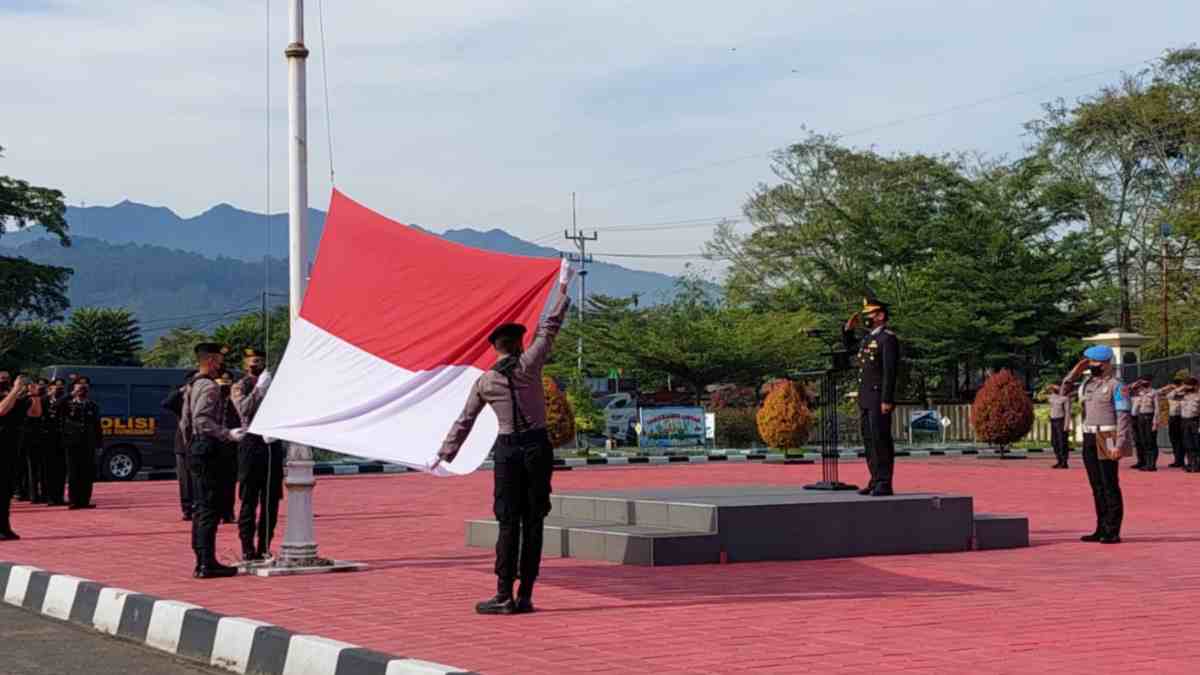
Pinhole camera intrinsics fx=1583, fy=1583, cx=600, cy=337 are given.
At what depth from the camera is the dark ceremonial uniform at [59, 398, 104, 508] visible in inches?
878

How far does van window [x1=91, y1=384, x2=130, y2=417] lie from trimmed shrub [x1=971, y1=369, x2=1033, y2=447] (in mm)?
19888

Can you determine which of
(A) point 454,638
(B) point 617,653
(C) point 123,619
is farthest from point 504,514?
(C) point 123,619

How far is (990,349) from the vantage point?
53.9m

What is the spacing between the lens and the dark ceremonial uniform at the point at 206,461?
12.6 metres

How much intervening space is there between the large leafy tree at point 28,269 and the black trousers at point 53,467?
3462 cm

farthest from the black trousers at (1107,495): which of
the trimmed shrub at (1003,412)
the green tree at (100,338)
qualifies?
the green tree at (100,338)

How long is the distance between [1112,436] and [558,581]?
6.02m

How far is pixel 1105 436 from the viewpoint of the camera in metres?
15.1

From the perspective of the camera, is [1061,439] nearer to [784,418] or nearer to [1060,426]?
[1060,426]

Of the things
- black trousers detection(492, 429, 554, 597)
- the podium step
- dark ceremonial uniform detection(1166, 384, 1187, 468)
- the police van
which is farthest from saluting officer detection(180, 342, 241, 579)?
dark ceremonial uniform detection(1166, 384, 1187, 468)

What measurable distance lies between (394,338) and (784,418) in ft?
93.6

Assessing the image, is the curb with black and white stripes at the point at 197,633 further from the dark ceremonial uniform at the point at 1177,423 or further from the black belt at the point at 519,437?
the dark ceremonial uniform at the point at 1177,423

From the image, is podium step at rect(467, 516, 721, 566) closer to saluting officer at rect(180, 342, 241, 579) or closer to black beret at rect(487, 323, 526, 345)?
saluting officer at rect(180, 342, 241, 579)

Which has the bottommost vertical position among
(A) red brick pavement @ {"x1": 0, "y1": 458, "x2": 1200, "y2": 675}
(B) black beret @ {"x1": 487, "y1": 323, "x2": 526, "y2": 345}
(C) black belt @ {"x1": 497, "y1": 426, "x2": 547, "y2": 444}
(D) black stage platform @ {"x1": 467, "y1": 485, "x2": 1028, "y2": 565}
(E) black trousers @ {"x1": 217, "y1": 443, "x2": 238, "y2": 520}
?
(A) red brick pavement @ {"x1": 0, "y1": 458, "x2": 1200, "y2": 675}
